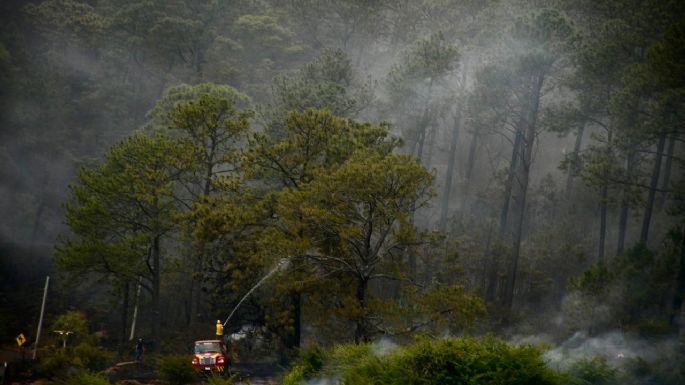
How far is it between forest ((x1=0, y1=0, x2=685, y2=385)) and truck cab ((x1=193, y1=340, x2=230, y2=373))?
2.69ft

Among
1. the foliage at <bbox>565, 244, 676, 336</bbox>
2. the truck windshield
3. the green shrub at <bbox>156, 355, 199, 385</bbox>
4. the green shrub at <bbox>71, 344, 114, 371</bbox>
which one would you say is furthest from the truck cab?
the foliage at <bbox>565, 244, 676, 336</bbox>

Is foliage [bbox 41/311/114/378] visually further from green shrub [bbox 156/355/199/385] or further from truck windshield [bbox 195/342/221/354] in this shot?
truck windshield [bbox 195/342/221/354]

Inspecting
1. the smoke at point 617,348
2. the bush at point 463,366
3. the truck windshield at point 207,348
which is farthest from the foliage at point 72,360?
the smoke at point 617,348

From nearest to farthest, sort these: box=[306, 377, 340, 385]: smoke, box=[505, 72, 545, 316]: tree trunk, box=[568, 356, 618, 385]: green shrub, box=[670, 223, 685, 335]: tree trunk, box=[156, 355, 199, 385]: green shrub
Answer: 1. box=[568, 356, 618, 385]: green shrub
2. box=[306, 377, 340, 385]: smoke
3. box=[156, 355, 199, 385]: green shrub
4. box=[670, 223, 685, 335]: tree trunk
5. box=[505, 72, 545, 316]: tree trunk

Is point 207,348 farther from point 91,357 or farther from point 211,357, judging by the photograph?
point 91,357

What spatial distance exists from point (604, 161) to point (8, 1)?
63.6 meters

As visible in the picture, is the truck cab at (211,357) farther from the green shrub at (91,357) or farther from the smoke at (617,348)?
the smoke at (617,348)

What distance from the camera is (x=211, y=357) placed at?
21.5m

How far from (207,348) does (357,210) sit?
7.37 m

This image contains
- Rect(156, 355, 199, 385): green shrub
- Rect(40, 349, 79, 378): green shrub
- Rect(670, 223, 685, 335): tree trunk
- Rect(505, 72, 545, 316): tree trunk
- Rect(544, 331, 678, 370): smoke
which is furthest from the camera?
Rect(505, 72, 545, 316): tree trunk

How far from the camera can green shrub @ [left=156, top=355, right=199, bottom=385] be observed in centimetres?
1833

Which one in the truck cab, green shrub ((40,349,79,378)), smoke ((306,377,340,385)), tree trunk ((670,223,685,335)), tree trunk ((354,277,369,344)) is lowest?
green shrub ((40,349,79,378))

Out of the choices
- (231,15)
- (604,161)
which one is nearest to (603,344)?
(604,161)

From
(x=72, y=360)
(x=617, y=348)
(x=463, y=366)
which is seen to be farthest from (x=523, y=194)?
(x=72, y=360)
